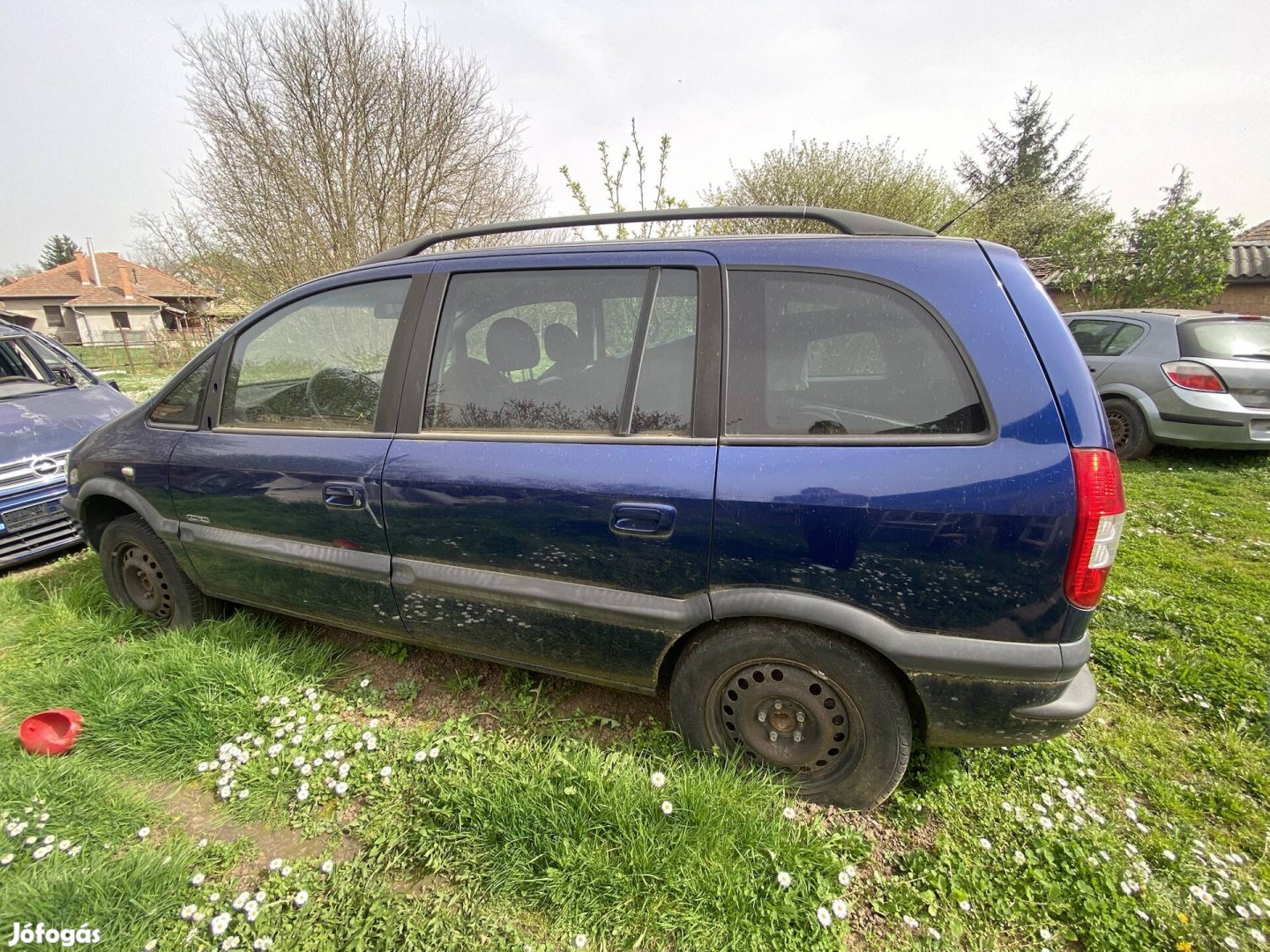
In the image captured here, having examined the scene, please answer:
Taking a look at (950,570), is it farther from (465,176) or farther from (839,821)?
(465,176)

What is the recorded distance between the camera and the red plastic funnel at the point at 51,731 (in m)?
2.11

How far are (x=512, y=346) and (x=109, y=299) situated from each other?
5314 centimetres

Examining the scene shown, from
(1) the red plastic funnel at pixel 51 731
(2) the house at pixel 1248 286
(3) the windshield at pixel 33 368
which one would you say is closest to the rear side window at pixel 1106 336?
(1) the red plastic funnel at pixel 51 731

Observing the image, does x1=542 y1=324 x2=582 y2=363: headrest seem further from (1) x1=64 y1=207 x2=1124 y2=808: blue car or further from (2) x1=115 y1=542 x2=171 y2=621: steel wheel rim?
(2) x1=115 y1=542 x2=171 y2=621: steel wheel rim

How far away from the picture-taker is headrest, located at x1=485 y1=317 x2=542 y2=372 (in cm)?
211

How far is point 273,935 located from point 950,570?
2.14 m

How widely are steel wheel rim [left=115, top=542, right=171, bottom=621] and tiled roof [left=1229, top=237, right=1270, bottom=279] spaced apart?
17971 millimetres

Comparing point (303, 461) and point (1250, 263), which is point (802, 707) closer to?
point (303, 461)

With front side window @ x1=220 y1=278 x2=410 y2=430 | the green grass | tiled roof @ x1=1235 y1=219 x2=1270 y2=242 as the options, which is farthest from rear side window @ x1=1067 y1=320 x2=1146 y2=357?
tiled roof @ x1=1235 y1=219 x2=1270 y2=242

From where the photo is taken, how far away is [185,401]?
2.56 meters

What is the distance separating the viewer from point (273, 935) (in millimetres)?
1512

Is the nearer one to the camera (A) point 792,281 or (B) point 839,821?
(A) point 792,281

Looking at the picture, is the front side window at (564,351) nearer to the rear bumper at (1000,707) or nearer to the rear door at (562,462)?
the rear door at (562,462)

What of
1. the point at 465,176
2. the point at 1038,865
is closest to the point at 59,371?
the point at 1038,865
